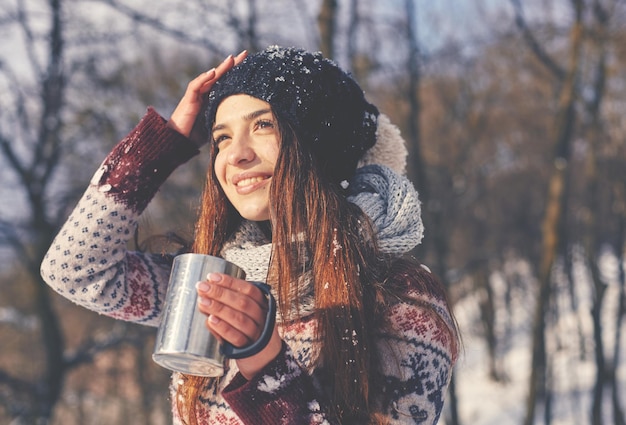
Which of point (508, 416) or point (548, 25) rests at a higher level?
point (548, 25)

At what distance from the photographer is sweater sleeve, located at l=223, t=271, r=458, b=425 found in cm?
152

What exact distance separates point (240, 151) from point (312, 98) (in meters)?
0.29

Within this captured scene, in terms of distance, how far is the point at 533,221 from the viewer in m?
20.8

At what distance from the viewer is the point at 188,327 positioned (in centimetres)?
146

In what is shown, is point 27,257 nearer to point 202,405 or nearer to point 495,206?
point 202,405

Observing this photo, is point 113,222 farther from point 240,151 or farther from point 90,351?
point 90,351

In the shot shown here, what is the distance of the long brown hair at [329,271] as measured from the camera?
174 cm

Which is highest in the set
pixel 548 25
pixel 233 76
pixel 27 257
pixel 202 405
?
pixel 548 25

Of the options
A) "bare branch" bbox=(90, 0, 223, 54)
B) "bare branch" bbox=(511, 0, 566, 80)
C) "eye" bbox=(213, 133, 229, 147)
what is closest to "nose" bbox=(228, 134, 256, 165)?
"eye" bbox=(213, 133, 229, 147)

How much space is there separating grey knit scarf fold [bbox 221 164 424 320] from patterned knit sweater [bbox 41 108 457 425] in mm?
166

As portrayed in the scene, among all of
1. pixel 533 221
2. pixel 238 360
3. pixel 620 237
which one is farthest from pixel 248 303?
pixel 533 221

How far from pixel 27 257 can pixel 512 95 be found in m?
14.5

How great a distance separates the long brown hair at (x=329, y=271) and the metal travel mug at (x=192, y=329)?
1.19ft

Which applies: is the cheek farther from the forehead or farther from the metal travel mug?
the metal travel mug
